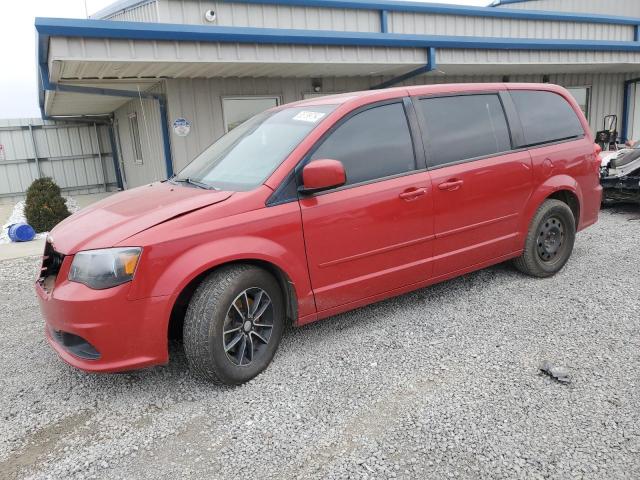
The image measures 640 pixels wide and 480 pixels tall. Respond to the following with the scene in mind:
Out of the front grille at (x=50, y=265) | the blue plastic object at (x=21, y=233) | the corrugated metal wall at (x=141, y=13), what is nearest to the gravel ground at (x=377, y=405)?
the front grille at (x=50, y=265)

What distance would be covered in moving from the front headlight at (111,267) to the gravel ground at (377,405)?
82 centimetres

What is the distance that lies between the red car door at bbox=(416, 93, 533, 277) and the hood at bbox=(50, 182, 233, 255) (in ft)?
5.73

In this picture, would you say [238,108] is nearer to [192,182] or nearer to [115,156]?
[192,182]

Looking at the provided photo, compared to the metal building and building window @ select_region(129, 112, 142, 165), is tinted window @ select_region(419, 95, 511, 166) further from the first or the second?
building window @ select_region(129, 112, 142, 165)

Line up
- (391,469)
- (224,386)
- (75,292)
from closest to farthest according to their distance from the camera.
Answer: (391,469)
(75,292)
(224,386)

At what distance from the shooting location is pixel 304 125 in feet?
11.8

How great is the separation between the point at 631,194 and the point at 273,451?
24.6ft

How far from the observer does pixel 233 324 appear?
3.16m

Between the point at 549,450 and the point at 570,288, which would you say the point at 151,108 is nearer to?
the point at 570,288

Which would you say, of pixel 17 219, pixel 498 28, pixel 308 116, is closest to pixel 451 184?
pixel 308 116

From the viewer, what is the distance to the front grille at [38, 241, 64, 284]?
3.21m

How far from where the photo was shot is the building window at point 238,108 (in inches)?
357

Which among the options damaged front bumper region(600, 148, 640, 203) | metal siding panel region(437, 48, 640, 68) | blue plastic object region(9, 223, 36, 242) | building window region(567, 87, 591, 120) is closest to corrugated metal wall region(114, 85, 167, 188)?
blue plastic object region(9, 223, 36, 242)

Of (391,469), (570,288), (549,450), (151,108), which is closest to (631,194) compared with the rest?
(570,288)
